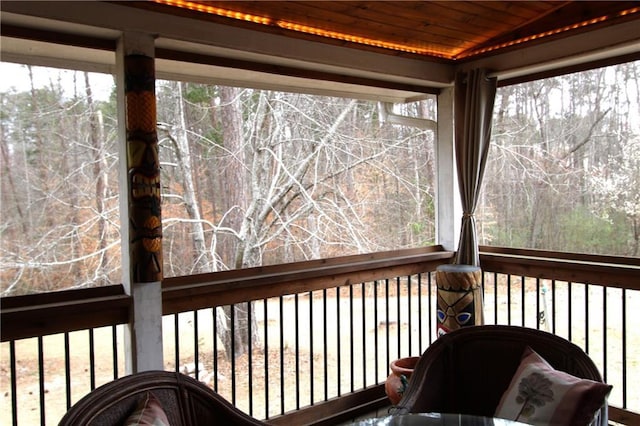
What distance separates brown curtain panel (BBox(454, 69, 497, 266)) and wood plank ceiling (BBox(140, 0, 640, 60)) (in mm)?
272

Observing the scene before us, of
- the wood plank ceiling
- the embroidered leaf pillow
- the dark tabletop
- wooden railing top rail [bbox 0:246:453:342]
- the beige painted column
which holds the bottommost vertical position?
the dark tabletop

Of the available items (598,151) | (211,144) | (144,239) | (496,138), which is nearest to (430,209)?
(496,138)

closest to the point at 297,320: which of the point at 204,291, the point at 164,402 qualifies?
the point at 204,291

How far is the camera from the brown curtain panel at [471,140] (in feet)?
12.3

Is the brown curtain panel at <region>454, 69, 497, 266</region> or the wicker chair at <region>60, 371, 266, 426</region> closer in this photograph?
the wicker chair at <region>60, 371, 266, 426</region>

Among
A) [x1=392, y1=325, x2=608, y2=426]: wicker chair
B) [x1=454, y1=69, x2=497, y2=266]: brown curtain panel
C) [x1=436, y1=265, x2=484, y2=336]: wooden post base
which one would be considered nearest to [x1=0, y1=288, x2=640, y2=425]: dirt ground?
[x1=436, y1=265, x2=484, y2=336]: wooden post base

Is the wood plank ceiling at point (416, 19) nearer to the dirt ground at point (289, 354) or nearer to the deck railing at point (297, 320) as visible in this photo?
the deck railing at point (297, 320)

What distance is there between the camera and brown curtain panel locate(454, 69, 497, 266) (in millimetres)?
3754

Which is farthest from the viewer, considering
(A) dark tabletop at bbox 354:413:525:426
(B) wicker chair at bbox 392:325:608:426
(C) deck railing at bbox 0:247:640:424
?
(C) deck railing at bbox 0:247:640:424

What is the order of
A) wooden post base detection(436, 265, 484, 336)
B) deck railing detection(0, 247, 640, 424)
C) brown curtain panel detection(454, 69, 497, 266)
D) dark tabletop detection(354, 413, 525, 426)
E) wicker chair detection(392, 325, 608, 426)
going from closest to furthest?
dark tabletop detection(354, 413, 525, 426) → wicker chair detection(392, 325, 608, 426) → deck railing detection(0, 247, 640, 424) → wooden post base detection(436, 265, 484, 336) → brown curtain panel detection(454, 69, 497, 266)

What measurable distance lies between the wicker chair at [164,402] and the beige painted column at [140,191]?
0.75 meters

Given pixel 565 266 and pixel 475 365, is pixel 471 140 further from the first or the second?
pixel 475 365

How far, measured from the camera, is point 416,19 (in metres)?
3.14

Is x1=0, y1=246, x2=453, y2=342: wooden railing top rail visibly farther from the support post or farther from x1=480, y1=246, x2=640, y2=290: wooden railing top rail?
x1=480, y1=246, x2=640, y2=290: wooden railing top rail
